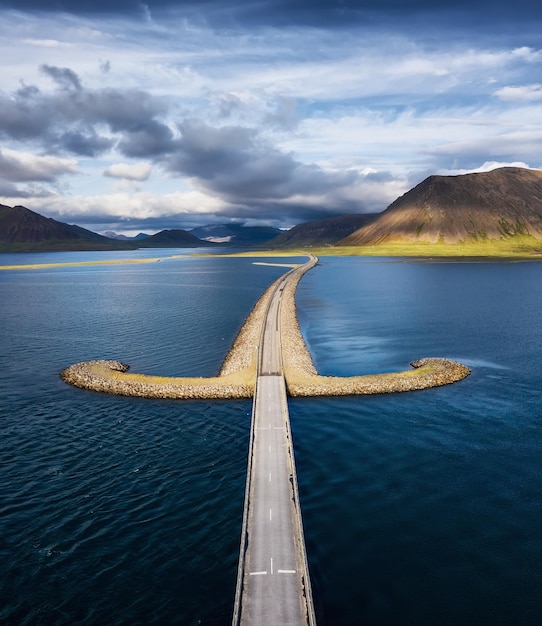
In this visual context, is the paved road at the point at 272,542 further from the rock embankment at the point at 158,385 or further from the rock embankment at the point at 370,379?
the rock embankment at the point at 370,379

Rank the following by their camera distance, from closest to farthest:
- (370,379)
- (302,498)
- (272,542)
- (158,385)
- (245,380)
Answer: (272,542)
(302,498)
(158,385)
(370,379)
(245,380)

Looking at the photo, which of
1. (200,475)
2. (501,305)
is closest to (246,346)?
(200,475)

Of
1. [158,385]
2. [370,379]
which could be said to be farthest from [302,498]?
[158,385]

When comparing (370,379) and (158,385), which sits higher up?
(370,379)

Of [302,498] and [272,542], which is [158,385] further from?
[272,542]

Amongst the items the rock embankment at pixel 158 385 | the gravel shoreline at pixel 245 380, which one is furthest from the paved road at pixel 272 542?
the gravel shoreline at pixel 245 380
